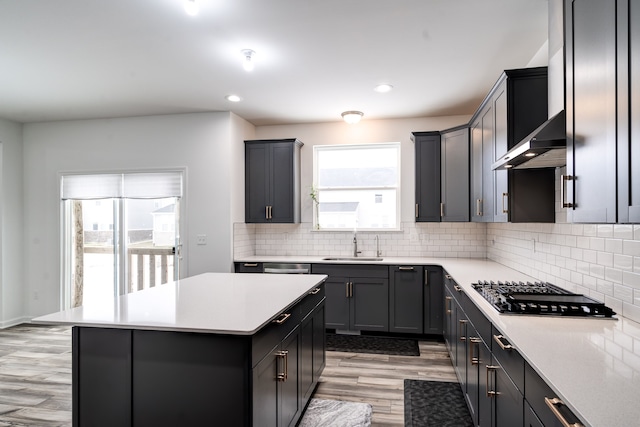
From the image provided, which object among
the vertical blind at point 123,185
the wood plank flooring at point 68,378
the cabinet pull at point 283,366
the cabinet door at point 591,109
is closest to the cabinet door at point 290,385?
the cabinet pull at point 283,366

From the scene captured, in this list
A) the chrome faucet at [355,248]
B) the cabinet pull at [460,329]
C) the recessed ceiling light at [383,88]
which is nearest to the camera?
the cabinet pull at [460,329]

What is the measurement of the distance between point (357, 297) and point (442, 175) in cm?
183

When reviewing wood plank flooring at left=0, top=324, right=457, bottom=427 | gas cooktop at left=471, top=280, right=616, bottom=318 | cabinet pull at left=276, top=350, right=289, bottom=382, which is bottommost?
wood plank flooring at left=0, top=324, right=457, bottom=427

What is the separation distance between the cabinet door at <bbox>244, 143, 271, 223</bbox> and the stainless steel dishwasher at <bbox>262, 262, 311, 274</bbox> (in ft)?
2.25

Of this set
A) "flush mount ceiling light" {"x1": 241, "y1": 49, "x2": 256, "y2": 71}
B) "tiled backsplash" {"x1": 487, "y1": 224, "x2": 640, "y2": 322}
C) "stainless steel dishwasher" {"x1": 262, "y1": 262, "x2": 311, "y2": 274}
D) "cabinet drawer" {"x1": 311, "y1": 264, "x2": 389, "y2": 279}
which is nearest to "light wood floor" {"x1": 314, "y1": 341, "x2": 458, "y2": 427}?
"cabinet drawer" {"x1": 311, "y1": 264, "x2": 389, "y2": 279}

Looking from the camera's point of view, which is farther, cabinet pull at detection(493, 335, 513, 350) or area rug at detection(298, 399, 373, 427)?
area rug at detection(298, 399, 373, 427)

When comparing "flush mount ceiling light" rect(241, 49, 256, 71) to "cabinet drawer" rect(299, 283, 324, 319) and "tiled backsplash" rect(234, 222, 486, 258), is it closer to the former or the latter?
"cabinet drawer" rect(299, 283, 324, 319)

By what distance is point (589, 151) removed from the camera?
56.6 inches

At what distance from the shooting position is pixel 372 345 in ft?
13.8

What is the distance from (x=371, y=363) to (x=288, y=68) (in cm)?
295

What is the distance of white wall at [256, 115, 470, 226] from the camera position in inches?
196

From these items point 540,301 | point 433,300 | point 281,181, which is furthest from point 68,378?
point 540,301

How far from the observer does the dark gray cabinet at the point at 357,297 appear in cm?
440

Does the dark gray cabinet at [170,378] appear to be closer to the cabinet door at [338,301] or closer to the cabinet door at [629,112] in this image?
the cabinet door at [629,112]
